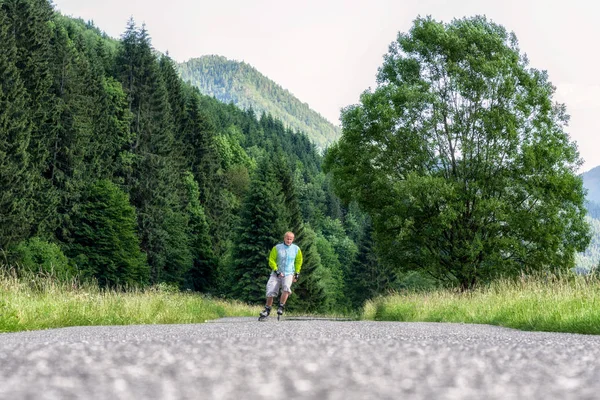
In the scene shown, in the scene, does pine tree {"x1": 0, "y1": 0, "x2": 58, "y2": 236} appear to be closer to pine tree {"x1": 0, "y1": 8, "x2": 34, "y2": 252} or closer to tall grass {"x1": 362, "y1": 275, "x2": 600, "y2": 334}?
pine tree {"x1": 0, "y1": 8, "x2": 34, "y2": 252}

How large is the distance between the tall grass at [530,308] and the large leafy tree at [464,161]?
673 cm

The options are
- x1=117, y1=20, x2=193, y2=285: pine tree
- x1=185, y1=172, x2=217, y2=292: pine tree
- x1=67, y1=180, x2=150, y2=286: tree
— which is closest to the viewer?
x1=67, y1=180, x2=150, y2=286: tree

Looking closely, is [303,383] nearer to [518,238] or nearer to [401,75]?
[518,238]

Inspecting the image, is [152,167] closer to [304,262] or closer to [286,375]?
[304,262]

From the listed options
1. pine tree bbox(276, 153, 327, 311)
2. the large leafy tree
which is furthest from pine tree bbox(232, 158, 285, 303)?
the large leafy tree

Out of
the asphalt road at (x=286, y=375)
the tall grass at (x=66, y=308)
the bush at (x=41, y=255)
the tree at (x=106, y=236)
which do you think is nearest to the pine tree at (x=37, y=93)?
the bush at (x=41, y=255)

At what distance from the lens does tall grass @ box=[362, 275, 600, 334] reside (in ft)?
32.0

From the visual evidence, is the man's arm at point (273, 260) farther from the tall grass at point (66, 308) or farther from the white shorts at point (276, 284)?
the tall grass at point (66, 308)

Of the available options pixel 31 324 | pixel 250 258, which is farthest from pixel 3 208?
pixel 31 324

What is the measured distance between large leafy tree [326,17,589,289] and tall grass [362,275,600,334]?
673 cm

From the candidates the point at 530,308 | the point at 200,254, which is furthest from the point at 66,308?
the point at 200,254

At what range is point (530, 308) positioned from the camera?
472 inches

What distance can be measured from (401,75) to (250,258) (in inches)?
934

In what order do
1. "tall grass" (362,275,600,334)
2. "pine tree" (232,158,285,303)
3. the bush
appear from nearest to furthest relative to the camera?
"tall grass" (362,275,600,334) < the bush < "pine tree" (232,158,285,303)
